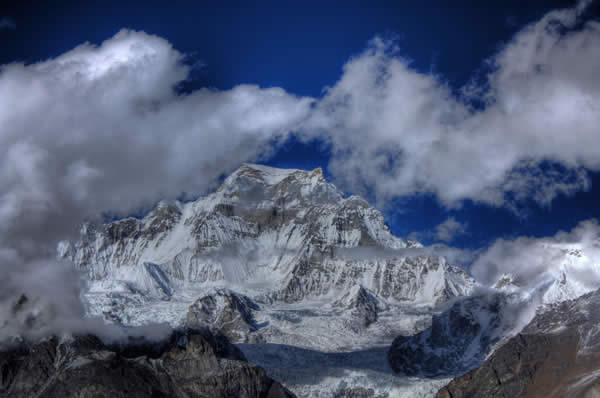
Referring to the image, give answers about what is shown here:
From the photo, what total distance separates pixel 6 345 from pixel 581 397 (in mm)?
137129

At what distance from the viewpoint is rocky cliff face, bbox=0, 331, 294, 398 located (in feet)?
464

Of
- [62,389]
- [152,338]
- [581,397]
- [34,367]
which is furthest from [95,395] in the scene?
[581,397]

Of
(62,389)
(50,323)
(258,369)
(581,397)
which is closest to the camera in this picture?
(62,389)

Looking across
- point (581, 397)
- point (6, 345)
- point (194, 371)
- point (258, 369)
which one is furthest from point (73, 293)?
point (581, 397)

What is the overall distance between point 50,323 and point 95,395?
2234 cm

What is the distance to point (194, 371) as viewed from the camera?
556ft

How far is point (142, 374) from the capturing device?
156 meters

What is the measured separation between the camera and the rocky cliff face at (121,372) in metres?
142

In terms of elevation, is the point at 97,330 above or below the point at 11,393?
above

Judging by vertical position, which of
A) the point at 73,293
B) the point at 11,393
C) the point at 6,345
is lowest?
the point at 11,393

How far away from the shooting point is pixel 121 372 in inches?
5886

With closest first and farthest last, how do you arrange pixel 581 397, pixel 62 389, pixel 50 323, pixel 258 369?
1. pixel 62 389
2. pixel 50 323
3. pixel 581 397
4. pixel 258 369

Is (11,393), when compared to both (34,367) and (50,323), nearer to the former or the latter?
(34,367)

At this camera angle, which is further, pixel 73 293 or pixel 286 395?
pixel 286 395
